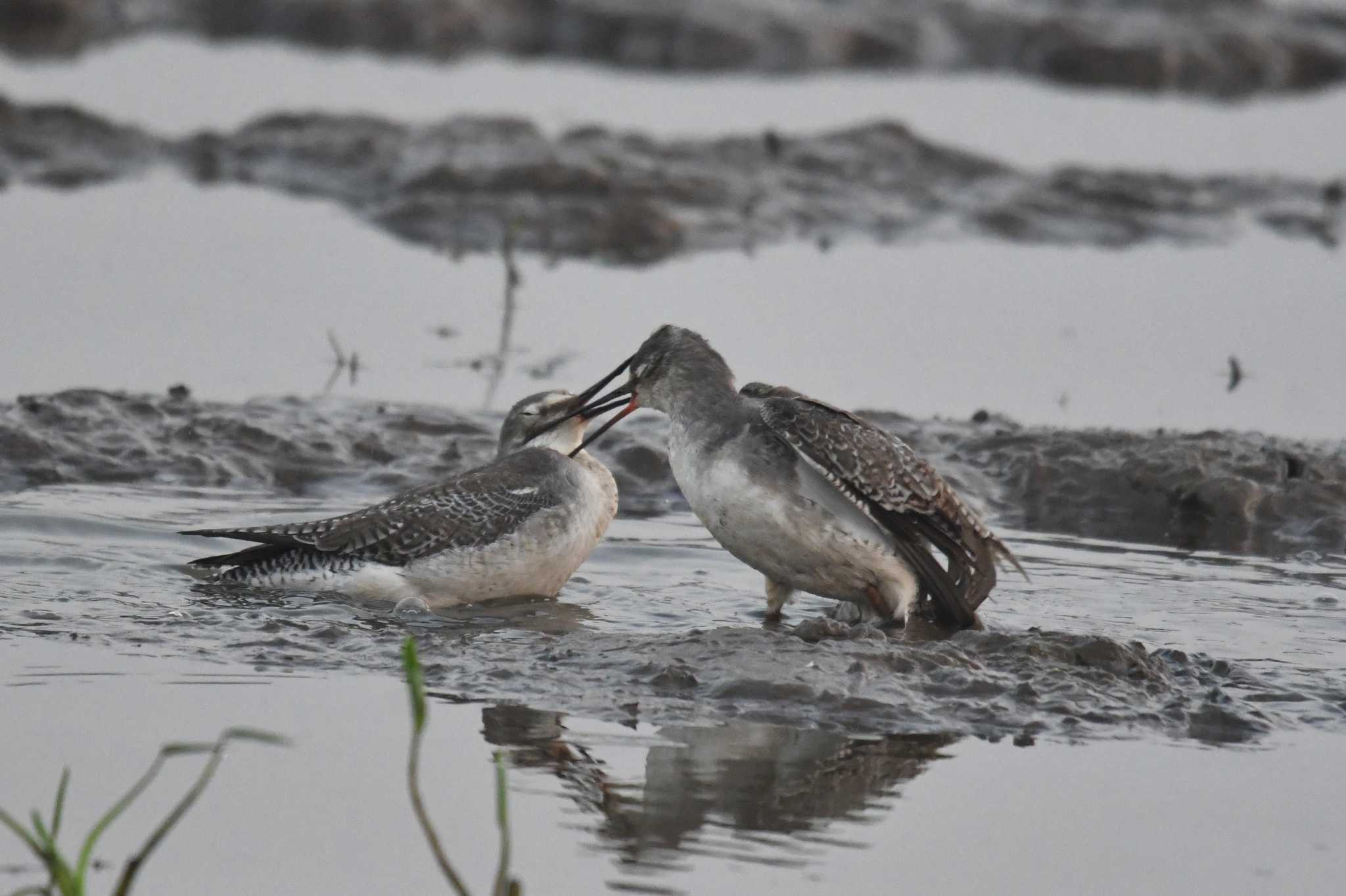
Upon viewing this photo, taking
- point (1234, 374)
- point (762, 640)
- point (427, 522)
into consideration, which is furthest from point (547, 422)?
point (1234, 374)

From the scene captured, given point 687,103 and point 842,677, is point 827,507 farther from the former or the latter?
point 687,103

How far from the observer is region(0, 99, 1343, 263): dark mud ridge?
15.5 meters

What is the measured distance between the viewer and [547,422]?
9305 millimetres

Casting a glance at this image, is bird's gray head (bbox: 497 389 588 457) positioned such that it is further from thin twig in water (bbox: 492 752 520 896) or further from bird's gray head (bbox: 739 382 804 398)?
thin twig in water (bbox: 492 752 520 896)

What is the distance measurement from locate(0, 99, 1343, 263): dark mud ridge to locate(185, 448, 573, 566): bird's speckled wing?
19.9 feet

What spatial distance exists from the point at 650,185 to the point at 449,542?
7939 mm

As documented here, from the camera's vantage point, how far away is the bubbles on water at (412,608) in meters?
8.30

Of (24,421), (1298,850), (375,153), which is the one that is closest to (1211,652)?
(1298,850)

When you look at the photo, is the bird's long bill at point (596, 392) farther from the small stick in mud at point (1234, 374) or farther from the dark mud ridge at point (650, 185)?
the dark mud ridge at point (650, 185)

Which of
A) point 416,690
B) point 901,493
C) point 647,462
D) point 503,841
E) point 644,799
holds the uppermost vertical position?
point 901,493

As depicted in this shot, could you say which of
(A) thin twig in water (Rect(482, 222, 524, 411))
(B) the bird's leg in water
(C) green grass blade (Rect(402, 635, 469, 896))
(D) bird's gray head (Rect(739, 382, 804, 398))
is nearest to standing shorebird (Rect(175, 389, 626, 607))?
(D) bird's gray head (Rect(739, 382, 804, 398))

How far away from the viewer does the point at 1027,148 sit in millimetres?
20219

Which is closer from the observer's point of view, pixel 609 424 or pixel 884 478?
pixel 884 478

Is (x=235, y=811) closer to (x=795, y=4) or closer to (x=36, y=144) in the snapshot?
(x=36, y=144)
